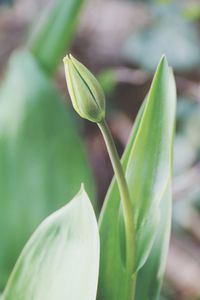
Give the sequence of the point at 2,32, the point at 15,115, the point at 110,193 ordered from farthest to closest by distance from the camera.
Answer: the point at 2,32, the point at 15,115, the point at 110,193

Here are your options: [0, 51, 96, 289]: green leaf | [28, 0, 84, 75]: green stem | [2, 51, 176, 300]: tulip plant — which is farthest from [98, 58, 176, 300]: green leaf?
[28, 0, 84, 75]: green stem

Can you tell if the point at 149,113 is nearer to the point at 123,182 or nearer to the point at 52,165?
the point at 123,182

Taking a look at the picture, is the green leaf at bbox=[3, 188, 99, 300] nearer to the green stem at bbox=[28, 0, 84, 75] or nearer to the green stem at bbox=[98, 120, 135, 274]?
the green stem at bbox=[98, 120, 135, 274]

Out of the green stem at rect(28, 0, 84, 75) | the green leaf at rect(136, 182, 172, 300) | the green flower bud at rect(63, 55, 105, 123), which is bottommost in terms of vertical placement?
the green leaf at rect(136, 182, 172, 300)

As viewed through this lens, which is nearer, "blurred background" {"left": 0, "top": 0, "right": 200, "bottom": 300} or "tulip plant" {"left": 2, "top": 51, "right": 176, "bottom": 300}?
"tulip plant" {"left": 2, "top": 51, "right": 176, "bottom": 300}

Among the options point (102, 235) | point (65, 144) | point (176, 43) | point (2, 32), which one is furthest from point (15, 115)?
point (2, 32)

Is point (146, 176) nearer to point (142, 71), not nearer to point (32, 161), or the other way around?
point (32, 161)

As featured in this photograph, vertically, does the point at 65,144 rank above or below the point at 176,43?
below
